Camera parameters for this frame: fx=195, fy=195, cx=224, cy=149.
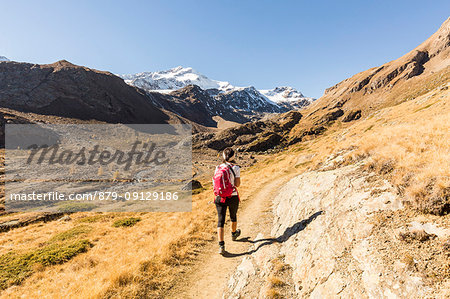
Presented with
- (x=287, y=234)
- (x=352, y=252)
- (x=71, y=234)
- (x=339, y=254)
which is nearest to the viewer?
(x=352, y=252)

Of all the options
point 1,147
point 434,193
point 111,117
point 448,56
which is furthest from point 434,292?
point 448,56

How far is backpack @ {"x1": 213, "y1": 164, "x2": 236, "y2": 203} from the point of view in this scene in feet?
23.7

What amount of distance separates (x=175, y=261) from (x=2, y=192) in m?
43.7

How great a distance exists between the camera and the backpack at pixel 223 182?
722 centimetres

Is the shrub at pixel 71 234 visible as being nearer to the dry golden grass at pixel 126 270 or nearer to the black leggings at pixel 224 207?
Answer: the dry golden grass at pixel 126 270

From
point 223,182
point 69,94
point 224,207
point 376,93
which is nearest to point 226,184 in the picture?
point 223,182

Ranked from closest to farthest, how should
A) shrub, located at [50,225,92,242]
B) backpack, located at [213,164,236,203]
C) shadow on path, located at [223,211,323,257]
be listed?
backpack, located at [213,164,236,203] < shadow on path, located at [223,211,323,257] < shrub, located at [50,225,92,242]

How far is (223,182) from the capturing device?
7.23 m

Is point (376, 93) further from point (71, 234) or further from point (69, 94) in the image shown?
point (69, 94)

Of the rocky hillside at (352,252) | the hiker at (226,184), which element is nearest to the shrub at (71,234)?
the hiker at (226,184)

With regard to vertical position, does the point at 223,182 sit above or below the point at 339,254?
above

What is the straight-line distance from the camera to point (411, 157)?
20.7 ft

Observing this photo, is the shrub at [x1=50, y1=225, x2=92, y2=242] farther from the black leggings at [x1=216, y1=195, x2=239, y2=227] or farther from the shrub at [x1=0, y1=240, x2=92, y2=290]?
the black leggings at [x1=216, y1=195, x2=239, y2=227]

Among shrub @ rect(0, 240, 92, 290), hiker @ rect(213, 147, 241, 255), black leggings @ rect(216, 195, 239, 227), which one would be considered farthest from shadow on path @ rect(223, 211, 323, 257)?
shrub @ rect(0, 240, 92, 290)
